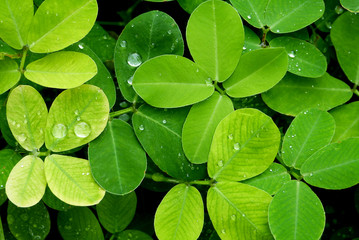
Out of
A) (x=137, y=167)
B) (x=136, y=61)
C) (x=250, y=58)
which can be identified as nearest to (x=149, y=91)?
(x=136, y=61)

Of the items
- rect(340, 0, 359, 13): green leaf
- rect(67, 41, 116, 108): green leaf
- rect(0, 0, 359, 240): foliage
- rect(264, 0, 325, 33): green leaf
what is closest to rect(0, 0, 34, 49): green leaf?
rect(0, 0, 359, 240): foliage

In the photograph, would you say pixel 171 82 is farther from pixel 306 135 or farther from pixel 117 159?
pixel 306 135

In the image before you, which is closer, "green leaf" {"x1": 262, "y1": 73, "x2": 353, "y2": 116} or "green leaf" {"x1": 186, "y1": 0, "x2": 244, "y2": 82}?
"green leaf" {"x1": 186, "y1": 0, "x2": 244, "y2": 82}

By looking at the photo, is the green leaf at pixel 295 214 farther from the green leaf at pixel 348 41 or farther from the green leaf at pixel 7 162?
the green leaf at pixel 7 162

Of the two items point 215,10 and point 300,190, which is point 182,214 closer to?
point 300,190

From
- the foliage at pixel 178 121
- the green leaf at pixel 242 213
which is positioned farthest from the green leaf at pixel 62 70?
the green leaf at pixel 242 213

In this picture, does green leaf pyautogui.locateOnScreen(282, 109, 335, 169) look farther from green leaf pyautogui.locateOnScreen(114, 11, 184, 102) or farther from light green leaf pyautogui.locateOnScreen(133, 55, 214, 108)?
green leaf pyautogui.locateOnScreen(114, 11, 184, 102)
